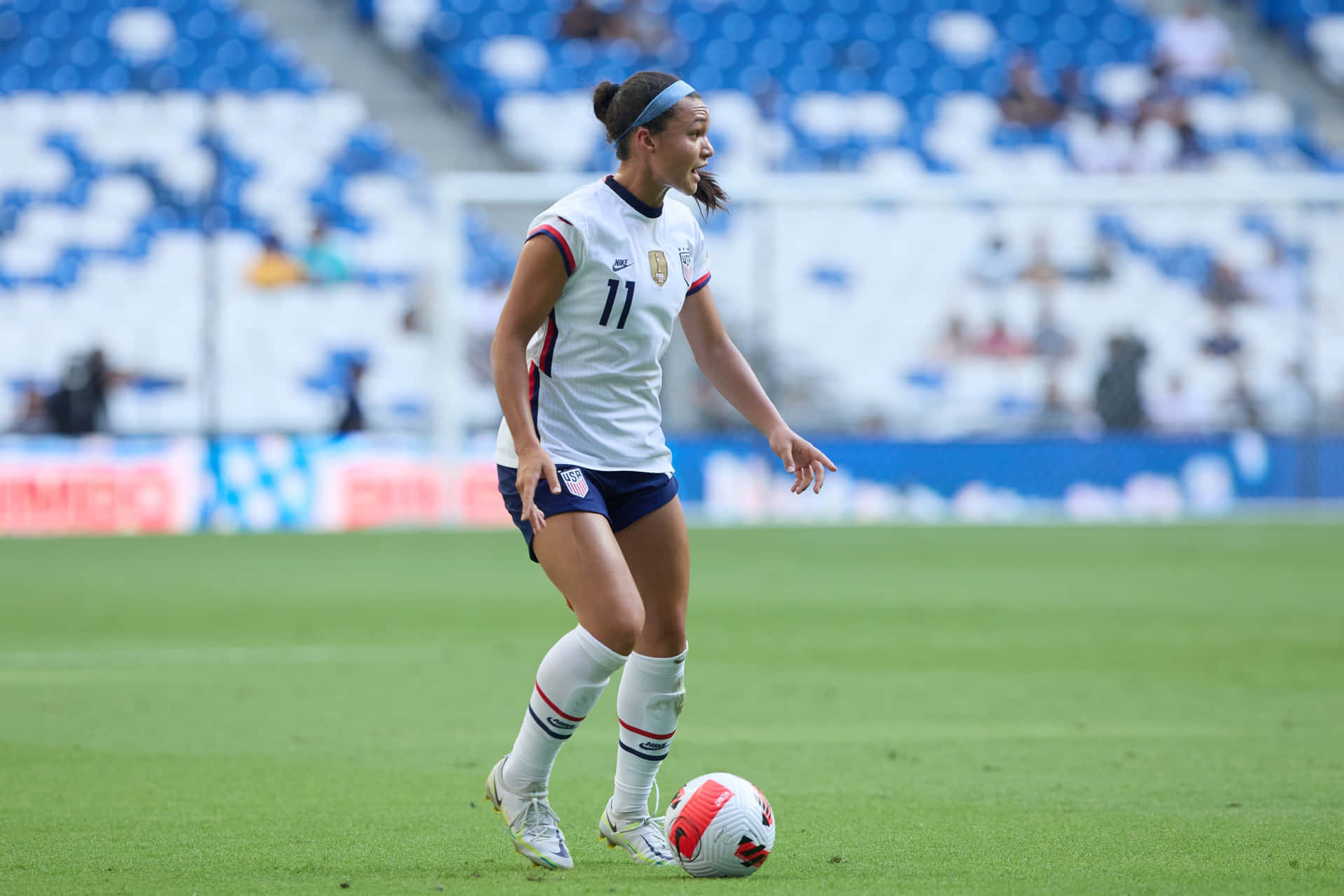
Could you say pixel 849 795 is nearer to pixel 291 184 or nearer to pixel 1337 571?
pixel 1337 571

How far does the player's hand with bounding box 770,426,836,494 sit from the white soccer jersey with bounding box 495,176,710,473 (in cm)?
44

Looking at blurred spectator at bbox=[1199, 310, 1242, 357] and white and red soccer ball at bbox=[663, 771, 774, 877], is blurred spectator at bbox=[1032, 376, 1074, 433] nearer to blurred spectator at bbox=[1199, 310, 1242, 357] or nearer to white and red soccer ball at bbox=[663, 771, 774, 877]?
blurred spectator at bbox=[1199, 310, 1242, 357]

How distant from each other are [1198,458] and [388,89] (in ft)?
40.7

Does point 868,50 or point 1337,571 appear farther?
point 868,50

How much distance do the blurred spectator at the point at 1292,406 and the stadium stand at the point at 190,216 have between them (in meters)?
9.56

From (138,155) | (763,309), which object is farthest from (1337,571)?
(138,155)

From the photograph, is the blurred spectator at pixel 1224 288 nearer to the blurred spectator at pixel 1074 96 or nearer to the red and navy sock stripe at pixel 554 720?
the blurred spectator at pixel 1074 96

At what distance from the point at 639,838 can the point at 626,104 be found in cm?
196

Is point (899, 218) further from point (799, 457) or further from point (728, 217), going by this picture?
point (799, 457)

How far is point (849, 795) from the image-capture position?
18.0 ft

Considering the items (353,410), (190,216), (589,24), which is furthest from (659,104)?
(589,24)

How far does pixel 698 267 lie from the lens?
190 inches

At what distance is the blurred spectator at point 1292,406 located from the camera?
19172mm

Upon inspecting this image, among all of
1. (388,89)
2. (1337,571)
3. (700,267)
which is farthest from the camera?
(388,89)
